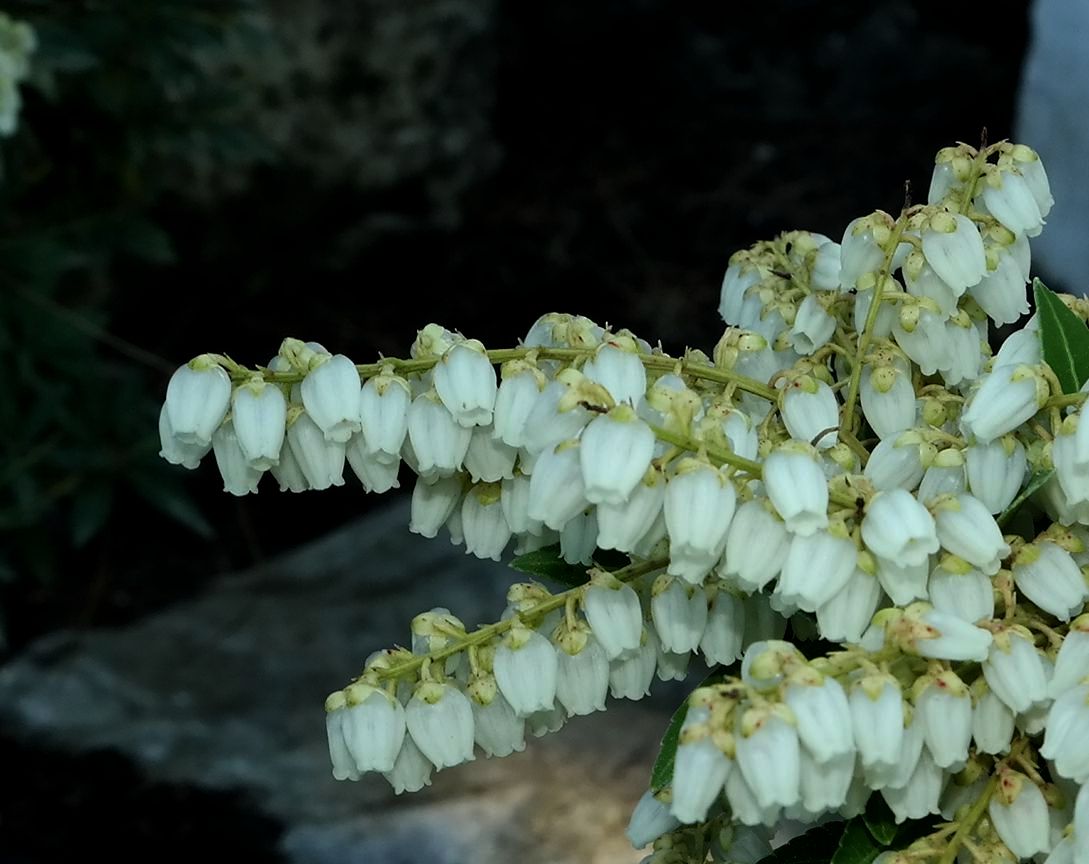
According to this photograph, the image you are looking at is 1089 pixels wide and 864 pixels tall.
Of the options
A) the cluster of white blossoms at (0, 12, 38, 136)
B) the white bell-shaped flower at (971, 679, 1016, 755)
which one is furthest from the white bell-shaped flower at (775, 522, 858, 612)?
the cluster of white blossoms at (0, 12, 38, 136)

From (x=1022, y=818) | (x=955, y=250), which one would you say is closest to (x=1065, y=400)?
(x=955, y=250)

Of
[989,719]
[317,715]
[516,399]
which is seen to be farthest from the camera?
[317,715]

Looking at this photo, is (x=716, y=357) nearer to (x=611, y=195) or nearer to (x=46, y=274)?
(x=46, y=274)

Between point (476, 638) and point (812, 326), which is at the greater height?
point (812, 326)

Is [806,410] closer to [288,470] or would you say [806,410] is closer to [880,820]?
[880,820]

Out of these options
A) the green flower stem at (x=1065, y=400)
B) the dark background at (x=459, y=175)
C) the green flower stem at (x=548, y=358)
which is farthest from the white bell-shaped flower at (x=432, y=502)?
the dark background at (x=459, y=175)

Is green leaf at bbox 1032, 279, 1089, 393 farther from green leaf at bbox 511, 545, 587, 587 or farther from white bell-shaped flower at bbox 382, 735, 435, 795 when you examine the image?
white bell-shaped flower at bbox 382, 735, 435, 795
